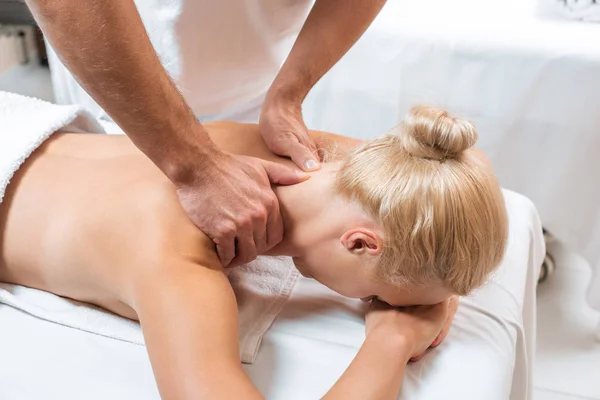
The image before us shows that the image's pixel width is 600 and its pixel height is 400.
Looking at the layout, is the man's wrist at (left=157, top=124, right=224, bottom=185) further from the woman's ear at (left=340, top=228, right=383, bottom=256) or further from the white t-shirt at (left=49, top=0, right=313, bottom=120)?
the white t-shirt at (left=49, top=0, right=313, bottom=120)

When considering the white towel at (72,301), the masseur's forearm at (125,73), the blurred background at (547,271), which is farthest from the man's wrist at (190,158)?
the blurred background at (547,271)

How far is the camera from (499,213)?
0.93 meters

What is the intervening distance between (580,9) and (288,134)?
1.10 metres

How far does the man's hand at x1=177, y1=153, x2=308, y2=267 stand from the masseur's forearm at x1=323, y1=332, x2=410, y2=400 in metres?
0.24

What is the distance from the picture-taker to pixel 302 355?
3.30ft

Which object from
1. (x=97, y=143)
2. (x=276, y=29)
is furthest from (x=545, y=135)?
(x=97, y=143)

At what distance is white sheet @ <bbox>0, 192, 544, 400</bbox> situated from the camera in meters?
0.95

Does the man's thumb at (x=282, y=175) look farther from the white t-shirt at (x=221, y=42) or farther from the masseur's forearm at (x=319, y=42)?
the white t-shirt at (x=221, y=42)

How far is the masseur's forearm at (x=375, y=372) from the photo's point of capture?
2.84 feet

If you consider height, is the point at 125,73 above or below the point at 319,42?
above

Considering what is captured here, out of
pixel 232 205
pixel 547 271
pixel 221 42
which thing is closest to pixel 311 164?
pixel 232 205

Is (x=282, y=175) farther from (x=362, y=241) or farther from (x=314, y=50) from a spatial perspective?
(x=314, y=50)

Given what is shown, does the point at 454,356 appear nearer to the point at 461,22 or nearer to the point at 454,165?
the point at 454,165

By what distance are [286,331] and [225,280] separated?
0.53 feet
